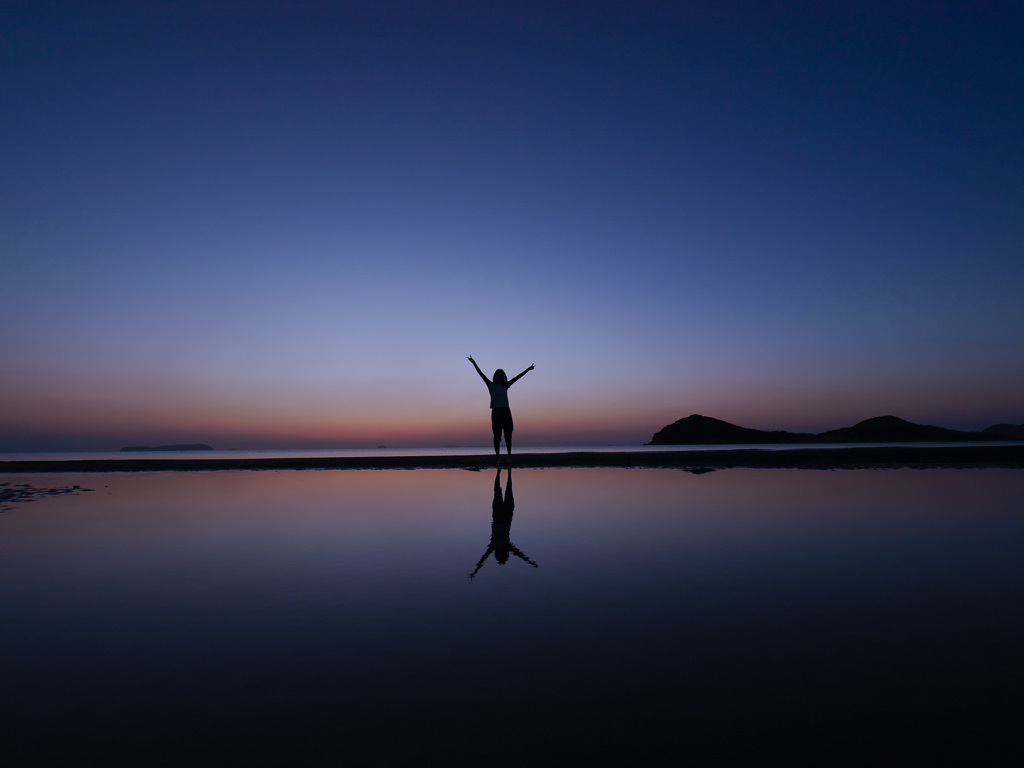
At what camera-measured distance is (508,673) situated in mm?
2678

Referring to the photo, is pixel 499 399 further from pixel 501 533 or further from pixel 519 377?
pixel 501 533

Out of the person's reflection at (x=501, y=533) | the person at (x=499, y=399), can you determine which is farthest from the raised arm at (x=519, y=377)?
the person's reflection at (x=501, y=533)

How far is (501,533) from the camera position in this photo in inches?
258

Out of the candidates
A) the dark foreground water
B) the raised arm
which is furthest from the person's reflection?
the raised arm

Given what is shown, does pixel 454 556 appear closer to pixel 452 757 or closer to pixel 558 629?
pixel 558 629

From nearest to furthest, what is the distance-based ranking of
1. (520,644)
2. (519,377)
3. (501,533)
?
(520,644) → (501,533) → (519,377)

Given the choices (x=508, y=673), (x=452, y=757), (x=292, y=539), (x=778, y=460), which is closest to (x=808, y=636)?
(x=508, y=673)

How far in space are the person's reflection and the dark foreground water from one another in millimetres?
56

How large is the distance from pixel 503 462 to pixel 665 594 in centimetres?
1664

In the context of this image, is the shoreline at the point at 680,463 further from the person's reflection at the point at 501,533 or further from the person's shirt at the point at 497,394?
the person's reflection at the point at 501,533

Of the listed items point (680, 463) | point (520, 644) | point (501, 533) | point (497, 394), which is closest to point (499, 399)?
point (497, 394)

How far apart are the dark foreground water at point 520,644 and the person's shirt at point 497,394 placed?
10.3 meters

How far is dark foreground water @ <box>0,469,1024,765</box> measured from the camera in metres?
2.11

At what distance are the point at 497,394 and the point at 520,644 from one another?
14.2 meters
